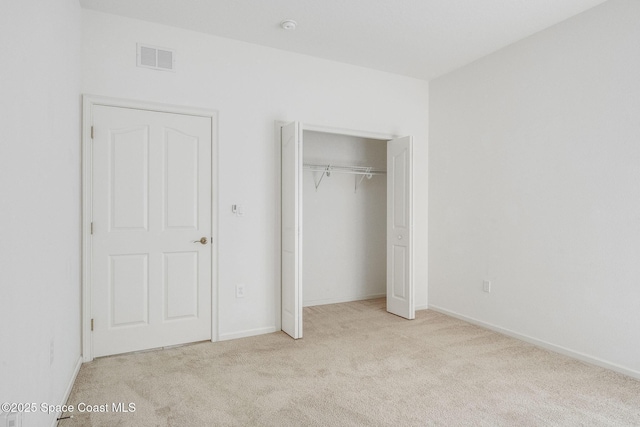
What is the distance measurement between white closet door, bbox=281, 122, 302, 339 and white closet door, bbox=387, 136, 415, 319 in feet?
4.48

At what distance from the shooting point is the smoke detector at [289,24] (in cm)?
332

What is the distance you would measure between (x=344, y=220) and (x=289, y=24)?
265 cm

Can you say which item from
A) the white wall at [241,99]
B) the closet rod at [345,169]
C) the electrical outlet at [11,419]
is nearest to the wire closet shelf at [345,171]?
the closet rod at [345,169]

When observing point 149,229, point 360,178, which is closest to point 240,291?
point 149,229

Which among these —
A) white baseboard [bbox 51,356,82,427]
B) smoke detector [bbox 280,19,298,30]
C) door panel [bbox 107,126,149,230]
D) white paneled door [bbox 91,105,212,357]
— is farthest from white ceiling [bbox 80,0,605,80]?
white baseboard [bbox 51,356,82,427]

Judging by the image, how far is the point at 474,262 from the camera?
4176 millimetres

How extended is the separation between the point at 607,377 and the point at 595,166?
1.64m

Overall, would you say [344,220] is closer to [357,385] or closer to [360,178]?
[360,178]

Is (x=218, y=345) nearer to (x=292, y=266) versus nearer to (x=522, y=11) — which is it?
(x=292, y=266)

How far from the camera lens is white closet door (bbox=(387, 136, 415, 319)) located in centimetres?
427

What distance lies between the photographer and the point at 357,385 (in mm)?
2652

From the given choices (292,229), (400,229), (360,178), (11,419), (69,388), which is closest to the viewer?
(11,419)

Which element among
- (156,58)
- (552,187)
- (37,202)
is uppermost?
(156,58)

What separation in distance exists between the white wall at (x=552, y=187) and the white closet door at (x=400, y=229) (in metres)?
0.59
